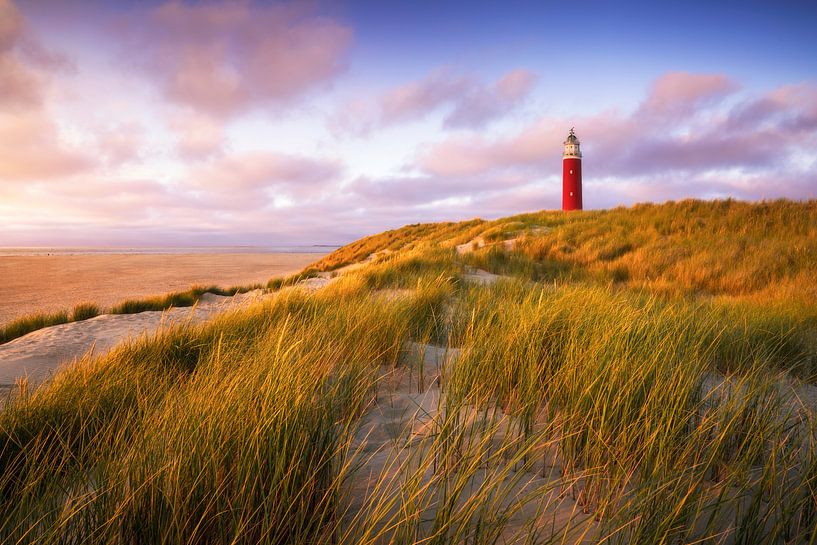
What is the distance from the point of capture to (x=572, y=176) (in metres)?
26.5

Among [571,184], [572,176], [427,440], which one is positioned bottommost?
[427,440]

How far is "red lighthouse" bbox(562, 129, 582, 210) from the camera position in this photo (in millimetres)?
26328

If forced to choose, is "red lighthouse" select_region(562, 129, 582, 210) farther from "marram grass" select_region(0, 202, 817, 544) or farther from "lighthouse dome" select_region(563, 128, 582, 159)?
"marram grass" select_region(0, 202, 817, 544)

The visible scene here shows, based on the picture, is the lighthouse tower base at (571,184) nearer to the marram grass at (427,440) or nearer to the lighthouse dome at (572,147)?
the lighthouse dome at (572,147)

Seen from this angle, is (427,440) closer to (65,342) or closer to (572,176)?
(65,342)

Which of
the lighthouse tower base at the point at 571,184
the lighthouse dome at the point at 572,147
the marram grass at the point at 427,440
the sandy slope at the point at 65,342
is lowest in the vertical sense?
the sandy slope at the point at 65,342

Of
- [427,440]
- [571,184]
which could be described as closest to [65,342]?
[427,440]

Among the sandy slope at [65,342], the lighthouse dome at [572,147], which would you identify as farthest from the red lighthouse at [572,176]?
the sandy slope at [65,342]

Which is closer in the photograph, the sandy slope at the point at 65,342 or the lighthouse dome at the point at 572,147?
the sandy slope at the point at 65,342

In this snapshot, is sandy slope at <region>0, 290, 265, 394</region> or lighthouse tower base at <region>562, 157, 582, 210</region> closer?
sandy slope at <region>0, 290, 265, 394</region>

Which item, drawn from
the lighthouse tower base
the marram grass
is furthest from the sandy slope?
the lighthouse tower base

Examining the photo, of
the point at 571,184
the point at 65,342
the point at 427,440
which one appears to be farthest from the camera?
the point at 571,184

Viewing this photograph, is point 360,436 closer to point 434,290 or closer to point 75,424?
point 75,424

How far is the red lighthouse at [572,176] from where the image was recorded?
2633cm
